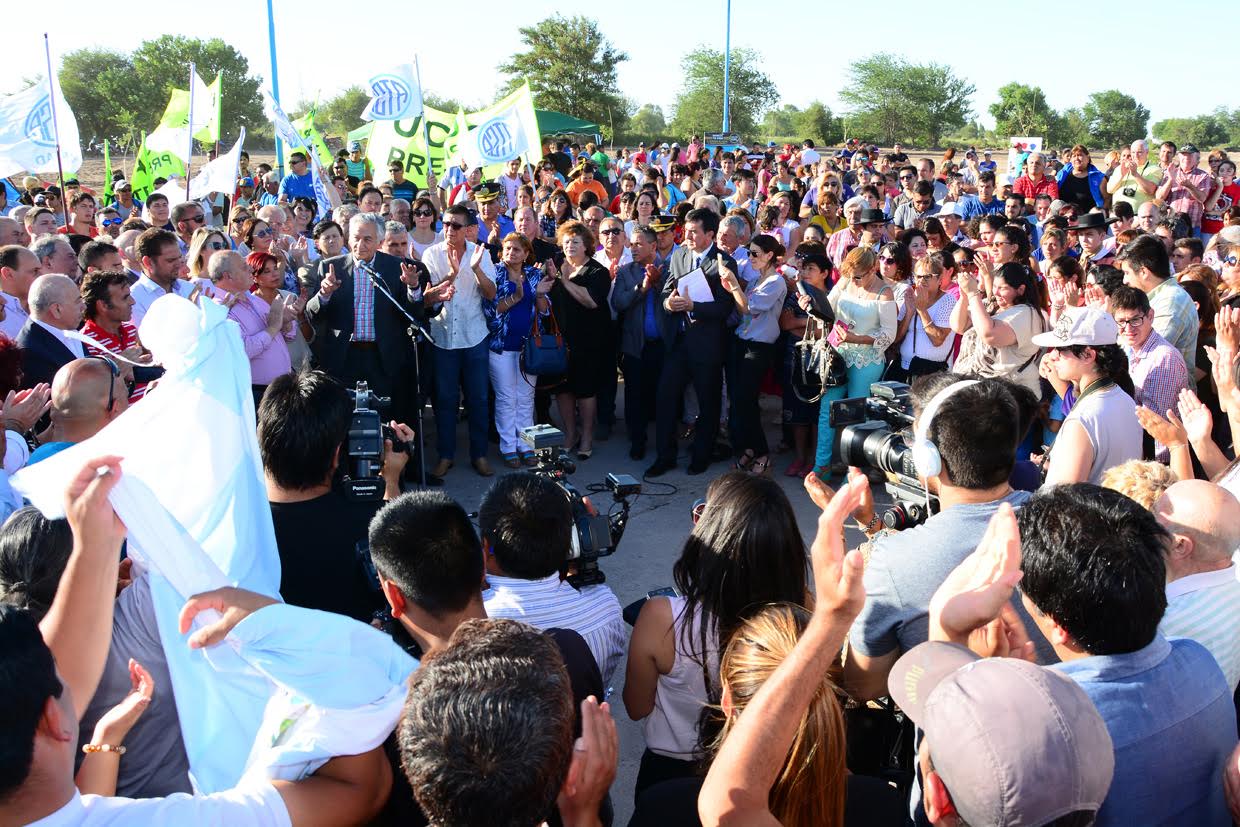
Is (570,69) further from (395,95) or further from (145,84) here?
(395,95)

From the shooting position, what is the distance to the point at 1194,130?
5312 centimetres

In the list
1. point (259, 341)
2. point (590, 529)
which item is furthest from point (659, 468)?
point (590, 529)

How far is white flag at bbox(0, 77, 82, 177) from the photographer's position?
8727mm

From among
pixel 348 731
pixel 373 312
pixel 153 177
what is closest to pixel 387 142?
pixel 153 177

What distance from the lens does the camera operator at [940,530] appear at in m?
2.54

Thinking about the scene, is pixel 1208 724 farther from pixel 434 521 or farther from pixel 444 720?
pixel 434 521

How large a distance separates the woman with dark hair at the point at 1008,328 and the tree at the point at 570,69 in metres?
44.9

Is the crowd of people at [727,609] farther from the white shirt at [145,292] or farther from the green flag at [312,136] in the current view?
the green flag at [312,136]

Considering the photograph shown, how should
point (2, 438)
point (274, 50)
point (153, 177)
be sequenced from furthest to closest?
point (274, 50)
point (153, 177)
point (2, 438)

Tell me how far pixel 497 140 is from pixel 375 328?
15.2 feet

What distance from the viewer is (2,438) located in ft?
11.7

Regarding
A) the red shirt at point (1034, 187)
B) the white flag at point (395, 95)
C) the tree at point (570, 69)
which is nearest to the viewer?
the white flag at point (395, 95)

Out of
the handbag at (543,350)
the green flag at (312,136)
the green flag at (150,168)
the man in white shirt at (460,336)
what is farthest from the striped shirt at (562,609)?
the green flag at (312,136)

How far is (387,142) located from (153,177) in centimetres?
394
